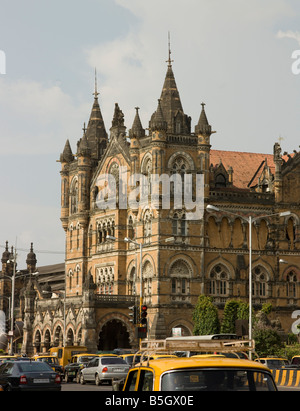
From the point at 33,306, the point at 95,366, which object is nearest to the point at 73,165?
the point at 33,306

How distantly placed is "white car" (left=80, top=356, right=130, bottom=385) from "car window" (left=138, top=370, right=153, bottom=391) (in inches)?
1164

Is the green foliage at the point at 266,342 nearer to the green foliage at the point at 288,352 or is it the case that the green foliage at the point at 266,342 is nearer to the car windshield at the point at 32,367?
the green foliage at the point at 288,352

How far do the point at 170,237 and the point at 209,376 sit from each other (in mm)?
64385

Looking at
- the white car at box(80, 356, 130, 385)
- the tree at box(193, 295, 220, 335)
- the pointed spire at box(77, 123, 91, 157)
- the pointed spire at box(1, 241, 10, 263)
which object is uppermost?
the pointed spire at box(77, 123, 91, 157)

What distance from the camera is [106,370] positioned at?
4275 cm

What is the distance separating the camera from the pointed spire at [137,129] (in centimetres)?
8156

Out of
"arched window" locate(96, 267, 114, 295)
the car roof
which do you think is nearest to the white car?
the car roof

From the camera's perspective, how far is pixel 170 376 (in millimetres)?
11844

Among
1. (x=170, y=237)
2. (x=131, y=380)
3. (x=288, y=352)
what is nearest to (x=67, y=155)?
(x=170, y=237)

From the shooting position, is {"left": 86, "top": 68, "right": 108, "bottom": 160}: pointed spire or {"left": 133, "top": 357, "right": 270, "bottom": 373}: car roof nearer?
{"left": 133, "top": 357, "right": 270, "bottom": 373}: car roof

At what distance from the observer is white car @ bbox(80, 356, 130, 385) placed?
42594mm

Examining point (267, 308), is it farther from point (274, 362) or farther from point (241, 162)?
point (274, 362)

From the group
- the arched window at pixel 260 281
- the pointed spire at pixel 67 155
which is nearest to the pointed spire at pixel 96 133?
the pointed spire at pixel 67 155

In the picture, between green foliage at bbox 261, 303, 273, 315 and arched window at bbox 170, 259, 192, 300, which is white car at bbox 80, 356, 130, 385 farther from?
green foliage at bbox 261, 303, 273, 315
